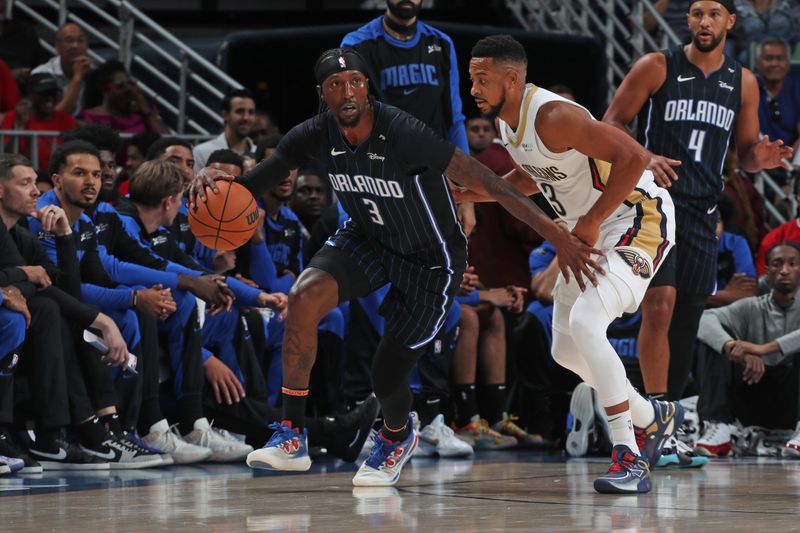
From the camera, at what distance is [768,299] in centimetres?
816

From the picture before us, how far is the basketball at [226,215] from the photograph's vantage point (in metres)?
5.42

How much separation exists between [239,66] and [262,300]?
14.5ft

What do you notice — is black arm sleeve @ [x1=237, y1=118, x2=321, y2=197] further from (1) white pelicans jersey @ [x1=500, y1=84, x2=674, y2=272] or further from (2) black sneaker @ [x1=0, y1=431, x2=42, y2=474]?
(2) black sneaker @ [x1=0, y1=431, x2=42, y2=474]

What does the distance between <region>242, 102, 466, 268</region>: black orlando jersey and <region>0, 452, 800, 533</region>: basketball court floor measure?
3.49ft

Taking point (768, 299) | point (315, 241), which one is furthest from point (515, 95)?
point (768, 299)

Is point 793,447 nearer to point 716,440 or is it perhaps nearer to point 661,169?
point 716,440

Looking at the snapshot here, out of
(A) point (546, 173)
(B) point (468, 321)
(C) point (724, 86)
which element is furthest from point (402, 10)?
(A) point (546, 173)

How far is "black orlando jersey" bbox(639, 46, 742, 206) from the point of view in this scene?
639 cm

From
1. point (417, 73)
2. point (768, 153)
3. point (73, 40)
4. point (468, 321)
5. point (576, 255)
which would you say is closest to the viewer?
point (576, 255)

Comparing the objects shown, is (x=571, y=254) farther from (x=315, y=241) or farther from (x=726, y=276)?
(x=726, y=276)

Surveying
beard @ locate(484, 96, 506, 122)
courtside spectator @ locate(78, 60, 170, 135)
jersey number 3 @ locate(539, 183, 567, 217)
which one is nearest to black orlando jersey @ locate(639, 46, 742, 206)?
jersey number 3 @ locate(539, 183, 567, 217)

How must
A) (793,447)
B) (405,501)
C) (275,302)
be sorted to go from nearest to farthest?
(405,501), (275,302), (793,447)

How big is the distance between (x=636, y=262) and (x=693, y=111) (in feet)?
4.87

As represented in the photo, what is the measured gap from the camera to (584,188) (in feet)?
17.7
